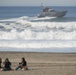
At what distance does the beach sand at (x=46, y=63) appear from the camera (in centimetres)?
1540

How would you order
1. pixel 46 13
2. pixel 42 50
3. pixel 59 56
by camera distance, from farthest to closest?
pixel 46 13, pixel 42 50, pixel 59 56

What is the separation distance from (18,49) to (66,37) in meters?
6.71

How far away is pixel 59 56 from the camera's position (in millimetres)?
19531

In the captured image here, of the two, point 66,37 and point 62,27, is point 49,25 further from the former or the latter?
point 66,37

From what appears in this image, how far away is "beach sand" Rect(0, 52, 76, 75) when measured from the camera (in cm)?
1540

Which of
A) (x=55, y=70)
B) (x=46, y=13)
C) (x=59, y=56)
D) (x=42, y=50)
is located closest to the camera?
(x=55, y=70)

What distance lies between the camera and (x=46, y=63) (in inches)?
698

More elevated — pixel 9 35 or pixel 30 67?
pixel 9 35

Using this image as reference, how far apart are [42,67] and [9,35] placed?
1267 cm

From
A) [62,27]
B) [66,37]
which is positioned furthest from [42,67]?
[62,27]

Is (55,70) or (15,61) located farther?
(15,61)

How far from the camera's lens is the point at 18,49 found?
2208cm

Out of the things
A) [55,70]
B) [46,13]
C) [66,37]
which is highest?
[46,13]

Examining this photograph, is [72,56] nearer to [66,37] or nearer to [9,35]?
[66,37]
